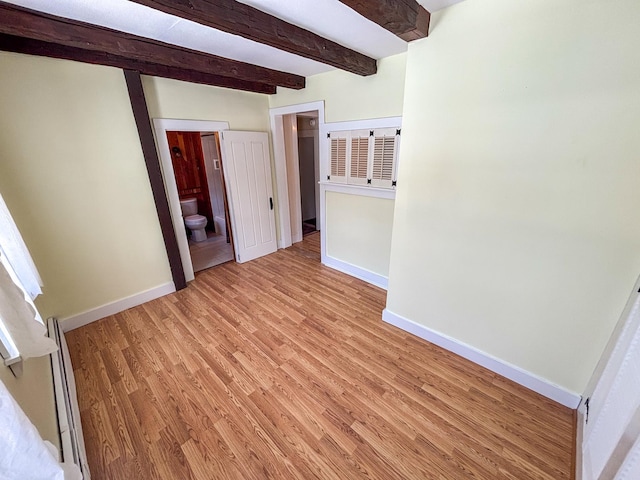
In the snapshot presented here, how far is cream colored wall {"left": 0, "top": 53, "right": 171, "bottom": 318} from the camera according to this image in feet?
6.43

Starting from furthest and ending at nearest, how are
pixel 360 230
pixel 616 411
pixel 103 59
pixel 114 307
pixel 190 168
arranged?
pixel 190 168, pixel 360 230, pixel 114 307, pixel 103 59, pixel 616 411

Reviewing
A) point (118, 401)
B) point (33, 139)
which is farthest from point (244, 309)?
point (33, 139)

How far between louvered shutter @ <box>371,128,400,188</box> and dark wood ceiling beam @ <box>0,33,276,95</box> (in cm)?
177

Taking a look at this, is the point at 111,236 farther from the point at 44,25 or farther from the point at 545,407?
the point at 545,407

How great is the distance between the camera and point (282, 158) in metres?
3.82

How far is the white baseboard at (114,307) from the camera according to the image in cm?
236

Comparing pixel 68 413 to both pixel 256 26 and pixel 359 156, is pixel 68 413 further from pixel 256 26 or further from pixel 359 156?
pixel 359 156

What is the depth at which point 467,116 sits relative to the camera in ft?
5.26

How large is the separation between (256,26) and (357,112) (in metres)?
1.44

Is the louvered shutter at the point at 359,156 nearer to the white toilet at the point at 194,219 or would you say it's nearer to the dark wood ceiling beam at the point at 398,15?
the dark wood ceiling beam at the point at 398,15

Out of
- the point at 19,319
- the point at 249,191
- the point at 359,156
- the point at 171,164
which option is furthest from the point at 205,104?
the point at 19,319

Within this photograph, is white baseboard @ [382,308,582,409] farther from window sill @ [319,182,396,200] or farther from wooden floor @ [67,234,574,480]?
window sill @ [319,182,396,200]

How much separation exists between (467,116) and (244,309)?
2.56 meters

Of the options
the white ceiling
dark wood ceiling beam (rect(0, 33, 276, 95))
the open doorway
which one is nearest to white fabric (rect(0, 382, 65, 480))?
the white ceiling
